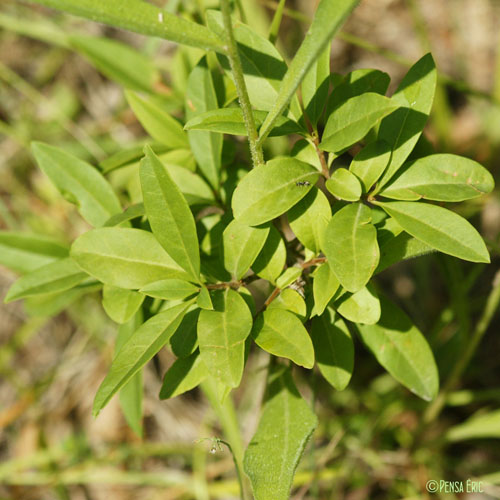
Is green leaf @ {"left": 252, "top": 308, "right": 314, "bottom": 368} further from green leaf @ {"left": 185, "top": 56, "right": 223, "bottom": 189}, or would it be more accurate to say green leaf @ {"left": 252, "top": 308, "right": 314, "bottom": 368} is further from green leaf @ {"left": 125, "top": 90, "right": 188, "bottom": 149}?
green leaf @ {"left": 125, "top": 90, "right": 188, "bottom": 149}

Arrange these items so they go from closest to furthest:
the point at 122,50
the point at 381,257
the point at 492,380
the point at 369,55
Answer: the point at 381,257 → the point at 122,50 → the point at 492,380 → the point at 369,55

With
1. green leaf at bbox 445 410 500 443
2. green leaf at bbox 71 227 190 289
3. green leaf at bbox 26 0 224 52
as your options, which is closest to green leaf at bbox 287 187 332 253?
green leaf at bbox 71 227 190 289

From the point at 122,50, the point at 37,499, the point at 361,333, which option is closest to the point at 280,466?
the point at 361,333

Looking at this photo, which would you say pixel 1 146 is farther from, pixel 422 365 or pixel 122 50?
pixel 422 365

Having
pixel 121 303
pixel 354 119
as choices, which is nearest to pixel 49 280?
pixel 121 303

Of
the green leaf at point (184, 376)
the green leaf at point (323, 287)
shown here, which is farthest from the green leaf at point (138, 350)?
the green leaf at point (323, 287)

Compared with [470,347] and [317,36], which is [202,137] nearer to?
[317,36]
